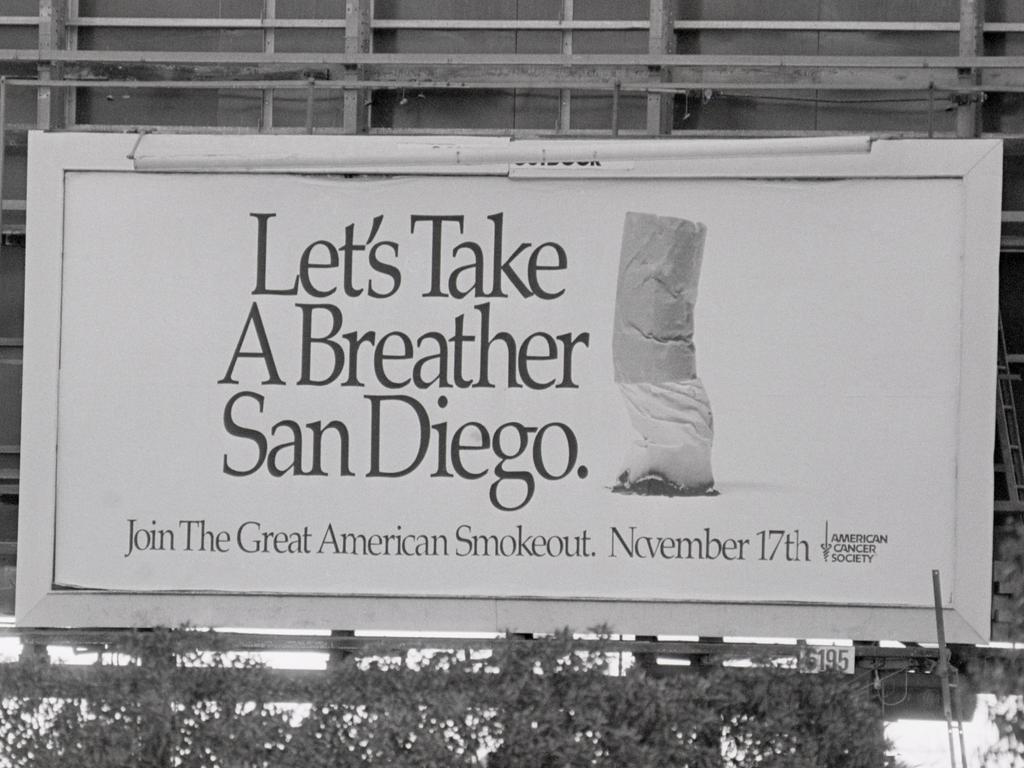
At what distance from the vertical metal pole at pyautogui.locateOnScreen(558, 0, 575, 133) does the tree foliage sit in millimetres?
3772

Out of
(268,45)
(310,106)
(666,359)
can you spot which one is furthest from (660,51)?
(268,45)

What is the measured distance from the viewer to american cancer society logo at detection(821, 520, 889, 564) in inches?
367

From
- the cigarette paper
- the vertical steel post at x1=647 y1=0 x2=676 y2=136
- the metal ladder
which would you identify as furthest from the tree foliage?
the vertical steel post at x1=647 y1=0 x2=676 y2=136

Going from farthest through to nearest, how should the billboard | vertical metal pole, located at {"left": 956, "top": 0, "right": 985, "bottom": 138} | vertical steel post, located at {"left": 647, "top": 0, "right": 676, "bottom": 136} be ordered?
vertical steel post, located at {"left": 647, "top": 0, "right": 676, "bottom": 136} < vertical metal pole, located at {"left": 956, "top": 0, "right": 985, "bottom": 138} < the billboard

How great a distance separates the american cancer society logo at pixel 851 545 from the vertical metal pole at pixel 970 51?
2862 millimetres

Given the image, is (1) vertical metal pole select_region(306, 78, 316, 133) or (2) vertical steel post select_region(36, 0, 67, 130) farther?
(2) vertical steel post select_region(36, 0, 67, 130)

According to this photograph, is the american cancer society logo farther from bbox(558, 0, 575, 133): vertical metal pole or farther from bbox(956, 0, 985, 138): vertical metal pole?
bbox(558, 0, 575, 133): vertical metal pole

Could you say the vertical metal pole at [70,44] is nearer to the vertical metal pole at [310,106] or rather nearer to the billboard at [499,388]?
the billboard at [499,388]

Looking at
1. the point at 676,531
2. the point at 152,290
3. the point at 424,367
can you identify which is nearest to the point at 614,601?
the point at 676,531

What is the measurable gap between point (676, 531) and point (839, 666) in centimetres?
131

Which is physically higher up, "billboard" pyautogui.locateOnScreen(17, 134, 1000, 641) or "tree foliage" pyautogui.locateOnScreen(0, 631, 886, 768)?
"billboard" pyautogui.locateOnScreen(17, 134, 1000, 641)

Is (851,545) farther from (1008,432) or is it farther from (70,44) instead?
(70,44)

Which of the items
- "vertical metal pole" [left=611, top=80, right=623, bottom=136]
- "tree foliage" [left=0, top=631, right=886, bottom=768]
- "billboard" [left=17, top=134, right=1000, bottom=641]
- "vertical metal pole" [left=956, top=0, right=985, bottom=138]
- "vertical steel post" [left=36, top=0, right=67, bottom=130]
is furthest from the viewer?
"vertical steel post" [left=36, top=0, right=67, bottom=130]

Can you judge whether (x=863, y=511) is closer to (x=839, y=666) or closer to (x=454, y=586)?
(x=839, y=666)
